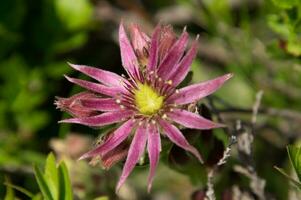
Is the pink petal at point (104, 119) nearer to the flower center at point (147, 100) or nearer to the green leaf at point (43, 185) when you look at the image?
the flower center at point (147, 100)

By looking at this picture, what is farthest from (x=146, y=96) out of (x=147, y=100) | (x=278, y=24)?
(x=278, y=24)

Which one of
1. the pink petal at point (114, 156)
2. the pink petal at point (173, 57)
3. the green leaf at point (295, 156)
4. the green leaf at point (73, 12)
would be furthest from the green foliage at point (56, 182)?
the green leaf at point (73, 12)

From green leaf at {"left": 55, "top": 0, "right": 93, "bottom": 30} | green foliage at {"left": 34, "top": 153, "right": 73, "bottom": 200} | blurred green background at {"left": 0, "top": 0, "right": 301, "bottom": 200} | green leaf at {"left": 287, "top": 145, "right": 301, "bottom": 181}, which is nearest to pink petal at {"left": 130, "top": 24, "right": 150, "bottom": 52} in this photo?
green foliage at {"left": 34, "top": 153, "right": 73, "bottom": 200}

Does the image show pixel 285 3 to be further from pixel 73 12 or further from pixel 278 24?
pixel 73 12

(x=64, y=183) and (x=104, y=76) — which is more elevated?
(x=104, y=76)

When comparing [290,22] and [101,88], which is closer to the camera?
[101,88]

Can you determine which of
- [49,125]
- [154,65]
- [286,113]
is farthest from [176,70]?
[49,125]
